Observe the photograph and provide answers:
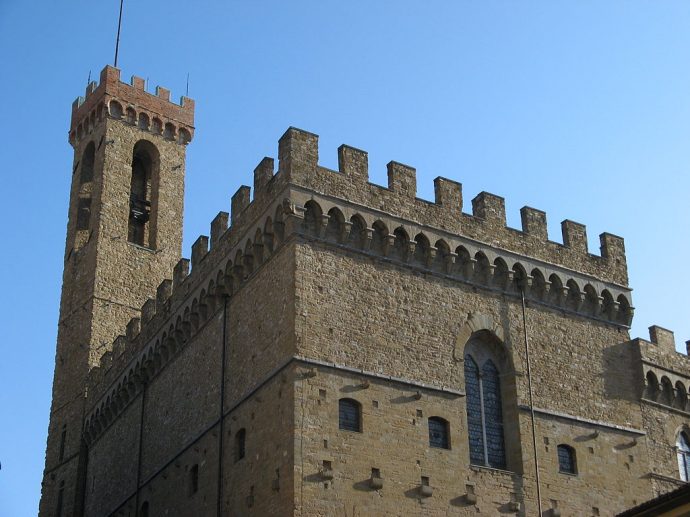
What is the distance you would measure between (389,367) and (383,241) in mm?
3057

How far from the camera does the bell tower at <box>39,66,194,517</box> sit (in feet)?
121

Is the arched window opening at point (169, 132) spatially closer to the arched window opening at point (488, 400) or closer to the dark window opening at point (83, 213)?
the dark window opening at point (83, 213)

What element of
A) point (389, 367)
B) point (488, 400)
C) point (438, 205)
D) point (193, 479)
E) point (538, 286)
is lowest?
point (193, 479)

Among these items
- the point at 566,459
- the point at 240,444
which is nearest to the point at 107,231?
the point at 240,444

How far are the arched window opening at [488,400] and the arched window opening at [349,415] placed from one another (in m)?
3.03

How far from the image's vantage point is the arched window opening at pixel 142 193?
4078 cm

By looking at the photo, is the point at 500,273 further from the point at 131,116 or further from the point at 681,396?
the point at 131,116

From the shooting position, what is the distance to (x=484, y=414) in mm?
25266

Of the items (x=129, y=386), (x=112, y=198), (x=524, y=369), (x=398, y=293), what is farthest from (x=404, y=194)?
(x=112, y=198)

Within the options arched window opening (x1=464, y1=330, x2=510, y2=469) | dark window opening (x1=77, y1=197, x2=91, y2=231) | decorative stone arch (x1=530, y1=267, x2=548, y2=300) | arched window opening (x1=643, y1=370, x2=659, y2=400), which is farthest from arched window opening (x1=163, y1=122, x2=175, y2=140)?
arched window opening (x1=643, y1=370, x2=659, y2=400)

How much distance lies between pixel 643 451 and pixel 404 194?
341 inches

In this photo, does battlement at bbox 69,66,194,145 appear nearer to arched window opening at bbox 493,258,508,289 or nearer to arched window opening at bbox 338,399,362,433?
arched window opening at bbox 493,258,508,289

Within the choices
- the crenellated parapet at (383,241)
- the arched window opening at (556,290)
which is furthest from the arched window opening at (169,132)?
the arched window opening at (556,290)

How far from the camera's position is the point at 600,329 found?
28000 millimetres
